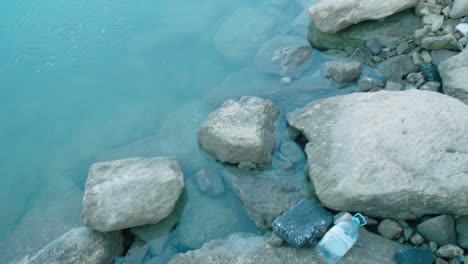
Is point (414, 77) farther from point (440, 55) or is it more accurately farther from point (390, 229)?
point (390, 229)

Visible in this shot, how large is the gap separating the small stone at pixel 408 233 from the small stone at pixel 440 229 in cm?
10

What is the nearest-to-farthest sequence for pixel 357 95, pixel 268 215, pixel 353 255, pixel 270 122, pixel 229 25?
pixel 353 255 < pixel 268 215 < pixel 357 95 < pixel 270 122 < pixel 229 25

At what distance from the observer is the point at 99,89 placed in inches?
230

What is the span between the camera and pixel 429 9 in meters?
5.32

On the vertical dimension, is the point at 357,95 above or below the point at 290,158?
above

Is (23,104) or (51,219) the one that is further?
(23,104)

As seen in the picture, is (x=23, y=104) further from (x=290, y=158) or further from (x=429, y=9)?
(x=429, y=9)

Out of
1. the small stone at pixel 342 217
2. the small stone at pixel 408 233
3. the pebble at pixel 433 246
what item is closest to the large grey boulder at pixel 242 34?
the small stone at pixel 342 217

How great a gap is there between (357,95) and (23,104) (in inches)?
172

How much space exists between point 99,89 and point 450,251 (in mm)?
4585

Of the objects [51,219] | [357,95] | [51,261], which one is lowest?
[51,219]

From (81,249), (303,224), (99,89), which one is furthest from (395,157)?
(99,89)

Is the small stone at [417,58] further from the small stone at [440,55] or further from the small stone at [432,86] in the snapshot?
the small stone at [432,86]

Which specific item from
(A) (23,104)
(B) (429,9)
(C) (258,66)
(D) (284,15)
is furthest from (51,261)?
(B) (429,9)
